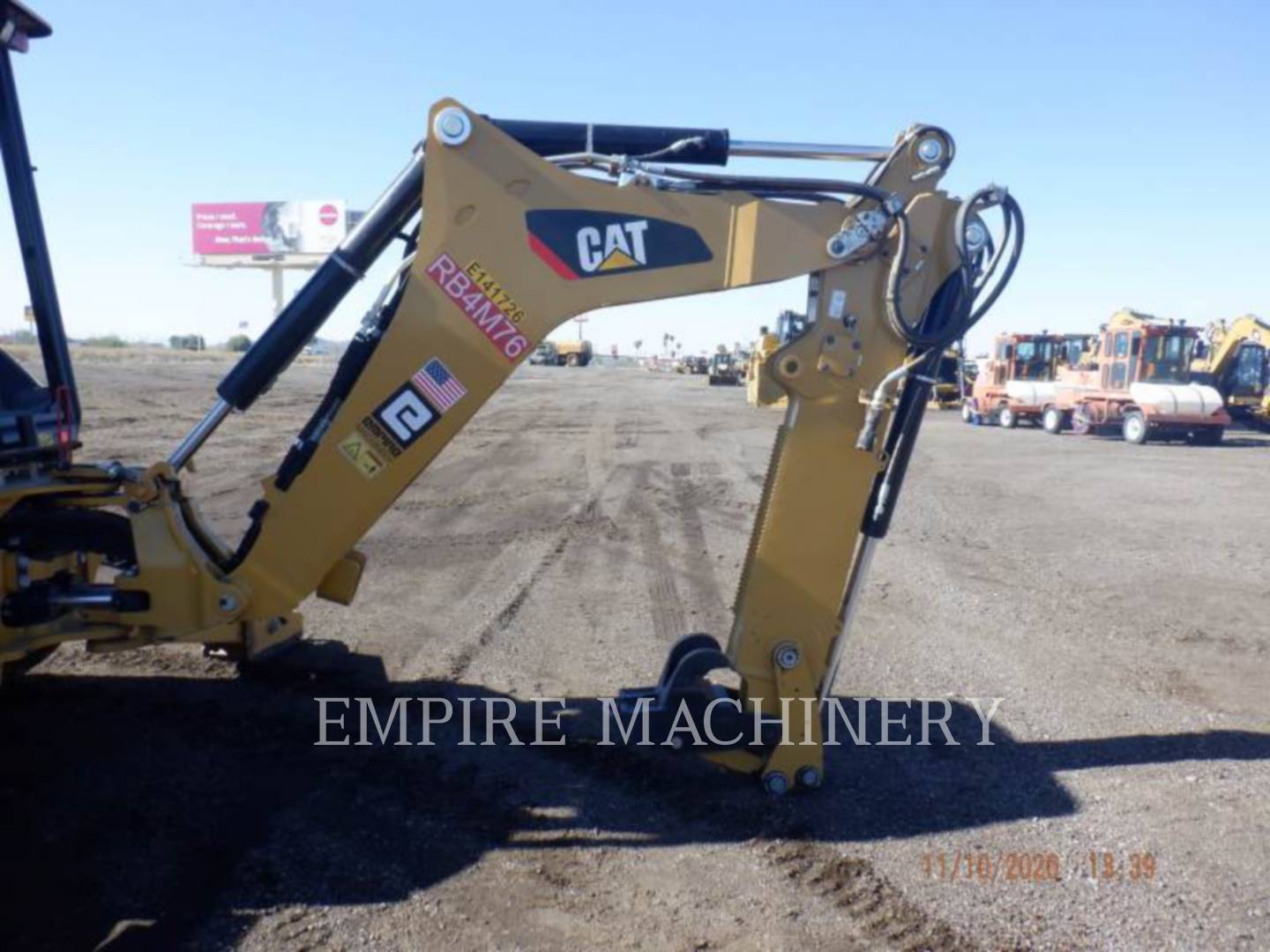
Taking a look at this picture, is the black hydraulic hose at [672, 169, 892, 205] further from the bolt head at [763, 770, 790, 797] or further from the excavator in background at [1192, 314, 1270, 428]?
the excavator in background at [1192, 314, 1270, 428]

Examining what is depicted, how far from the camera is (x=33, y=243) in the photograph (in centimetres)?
459

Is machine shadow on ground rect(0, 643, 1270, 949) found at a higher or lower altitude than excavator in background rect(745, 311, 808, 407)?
lower

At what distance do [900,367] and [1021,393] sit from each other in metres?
27.3

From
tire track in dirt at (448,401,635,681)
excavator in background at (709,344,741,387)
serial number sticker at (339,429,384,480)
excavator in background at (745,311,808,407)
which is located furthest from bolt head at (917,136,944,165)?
excavator in background at (709,344,741,387)

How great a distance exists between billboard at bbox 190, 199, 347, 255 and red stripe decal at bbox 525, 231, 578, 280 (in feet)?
241

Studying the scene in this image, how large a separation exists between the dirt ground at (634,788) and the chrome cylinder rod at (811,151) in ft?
8.73

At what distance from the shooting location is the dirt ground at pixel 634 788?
3.44 metres

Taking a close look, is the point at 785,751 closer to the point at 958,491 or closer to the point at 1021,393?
the point at 958,491

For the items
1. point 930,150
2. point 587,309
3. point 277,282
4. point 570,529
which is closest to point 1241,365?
point 570,529

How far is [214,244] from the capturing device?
74.2 meters

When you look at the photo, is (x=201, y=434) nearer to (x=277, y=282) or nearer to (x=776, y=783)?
(x=776, y=783)

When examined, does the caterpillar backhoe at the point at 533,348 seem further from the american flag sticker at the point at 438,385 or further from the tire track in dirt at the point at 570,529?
the tire track in dirt at the point at 570,529

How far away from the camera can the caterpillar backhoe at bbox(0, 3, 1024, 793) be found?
4008mm

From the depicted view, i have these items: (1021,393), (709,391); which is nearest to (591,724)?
(1021,393)
